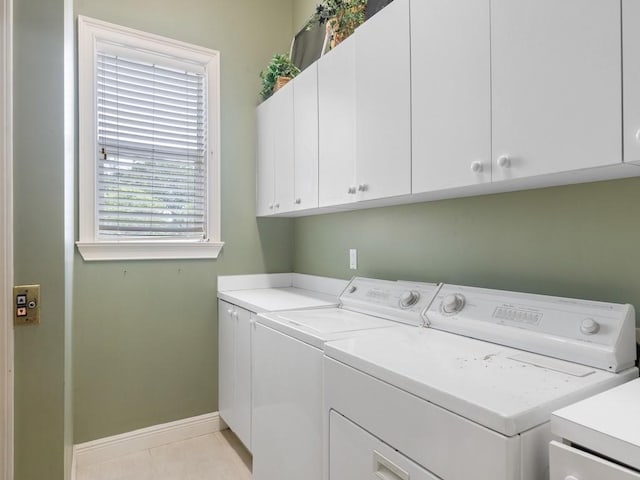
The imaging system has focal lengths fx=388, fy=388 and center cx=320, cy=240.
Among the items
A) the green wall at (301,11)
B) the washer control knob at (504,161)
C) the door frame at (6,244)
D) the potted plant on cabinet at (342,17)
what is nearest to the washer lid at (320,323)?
the washer control knob at (504,161)

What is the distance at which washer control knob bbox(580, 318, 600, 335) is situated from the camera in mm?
1071

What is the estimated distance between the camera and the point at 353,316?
1.82 meters

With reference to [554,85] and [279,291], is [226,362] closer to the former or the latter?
[279,291]

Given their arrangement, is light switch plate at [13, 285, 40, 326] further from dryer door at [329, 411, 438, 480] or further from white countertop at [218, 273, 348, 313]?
dryer door at [329, 411, 438, 480]

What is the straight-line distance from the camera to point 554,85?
1.04 metres

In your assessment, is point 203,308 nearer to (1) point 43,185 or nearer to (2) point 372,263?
(2) point 372,263

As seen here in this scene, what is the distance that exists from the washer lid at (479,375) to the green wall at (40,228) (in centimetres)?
103

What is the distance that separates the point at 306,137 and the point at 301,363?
1.27 m

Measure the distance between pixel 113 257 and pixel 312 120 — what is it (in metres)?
1.45

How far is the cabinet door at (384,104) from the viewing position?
1.52 metres

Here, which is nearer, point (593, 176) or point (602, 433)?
point (602, 433)

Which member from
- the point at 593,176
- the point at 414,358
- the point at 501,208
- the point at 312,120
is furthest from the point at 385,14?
the point at 414,358

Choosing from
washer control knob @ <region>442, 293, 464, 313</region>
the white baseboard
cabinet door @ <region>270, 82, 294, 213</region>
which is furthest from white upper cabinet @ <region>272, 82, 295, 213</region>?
the white baseboard

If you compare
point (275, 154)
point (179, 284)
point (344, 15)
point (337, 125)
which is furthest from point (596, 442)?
point (179, 284)
